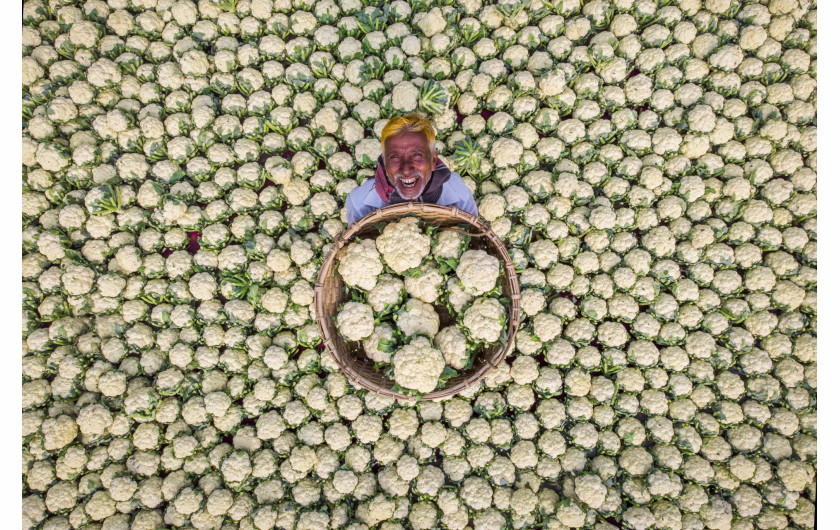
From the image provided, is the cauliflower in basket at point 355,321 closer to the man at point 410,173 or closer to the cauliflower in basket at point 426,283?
the cauliflower in basket at point 426,283

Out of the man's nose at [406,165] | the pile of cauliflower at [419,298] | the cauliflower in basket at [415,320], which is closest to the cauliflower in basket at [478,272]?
the pile of cauliflower at [419,298]

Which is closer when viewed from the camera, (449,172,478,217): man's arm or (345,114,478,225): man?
(345,114,478,225): man

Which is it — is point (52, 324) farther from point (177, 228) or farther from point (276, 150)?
point (276, 150)

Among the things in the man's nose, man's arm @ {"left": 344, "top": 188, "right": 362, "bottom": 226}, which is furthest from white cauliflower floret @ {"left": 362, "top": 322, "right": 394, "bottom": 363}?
the man's nose

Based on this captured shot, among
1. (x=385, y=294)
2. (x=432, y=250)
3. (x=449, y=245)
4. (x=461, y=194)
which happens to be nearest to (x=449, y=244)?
(x=449, y=245)

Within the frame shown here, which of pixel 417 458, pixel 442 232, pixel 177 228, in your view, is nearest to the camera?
pixel 442 232

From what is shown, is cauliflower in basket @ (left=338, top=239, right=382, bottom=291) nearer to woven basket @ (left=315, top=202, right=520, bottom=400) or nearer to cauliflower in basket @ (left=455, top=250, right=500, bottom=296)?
woven basket @ (left=315, top=202, right=520, bottom=400)

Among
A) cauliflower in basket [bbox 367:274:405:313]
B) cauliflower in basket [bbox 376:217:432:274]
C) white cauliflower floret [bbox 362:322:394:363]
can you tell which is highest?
cauliflower in basket [bbox 376:217:432:274]
